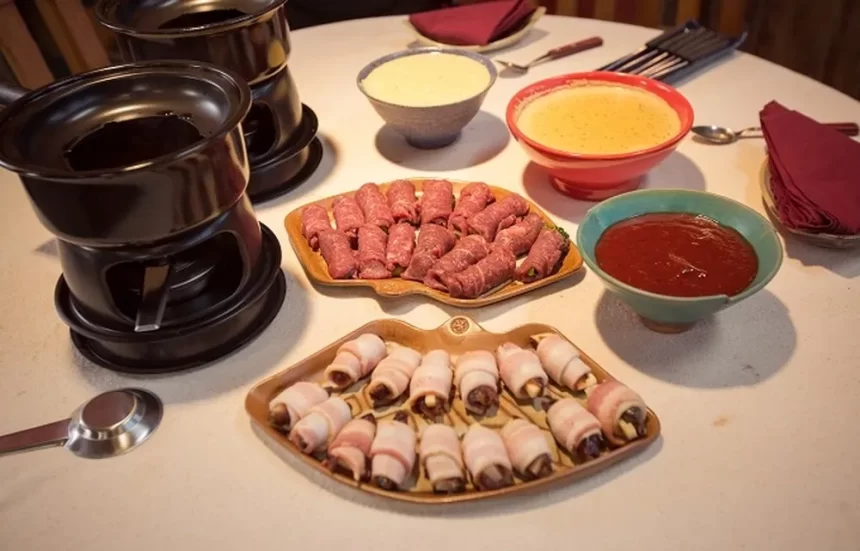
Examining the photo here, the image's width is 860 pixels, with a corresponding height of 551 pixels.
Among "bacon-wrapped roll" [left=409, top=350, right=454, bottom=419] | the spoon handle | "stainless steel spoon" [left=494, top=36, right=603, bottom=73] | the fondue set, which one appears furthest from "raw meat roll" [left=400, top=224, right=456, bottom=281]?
"stainless steel spoon" [left=494, top=36, right=603, bottom=73]

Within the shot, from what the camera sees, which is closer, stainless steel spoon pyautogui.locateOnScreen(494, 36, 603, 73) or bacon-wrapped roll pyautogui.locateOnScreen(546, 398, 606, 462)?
bacon-wrapped roll pyautogui.locateOnScreen(546, 398, 606, 462)

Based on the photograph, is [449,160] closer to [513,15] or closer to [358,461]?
[513,15]

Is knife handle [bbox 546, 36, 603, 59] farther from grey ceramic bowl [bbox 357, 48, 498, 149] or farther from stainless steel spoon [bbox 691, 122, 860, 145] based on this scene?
stainless steel spoon [bbox 691, 122, 860, 145]

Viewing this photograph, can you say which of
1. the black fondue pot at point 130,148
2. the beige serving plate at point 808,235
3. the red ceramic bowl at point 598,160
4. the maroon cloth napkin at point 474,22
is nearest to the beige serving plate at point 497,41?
the maroon cloth napkin at point 474,22

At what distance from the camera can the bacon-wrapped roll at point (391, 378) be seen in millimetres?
983

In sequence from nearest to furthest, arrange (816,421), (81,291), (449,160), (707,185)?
(816,421) < (81,291) < (707,185) < (449,160)

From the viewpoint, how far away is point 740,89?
5.50 ft

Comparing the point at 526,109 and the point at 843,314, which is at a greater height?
the point at 526,109

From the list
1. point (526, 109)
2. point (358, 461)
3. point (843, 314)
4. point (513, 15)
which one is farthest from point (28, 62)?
point (843, 314)

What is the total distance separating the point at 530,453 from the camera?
867 millimetres

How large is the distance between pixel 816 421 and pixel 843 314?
238 mm

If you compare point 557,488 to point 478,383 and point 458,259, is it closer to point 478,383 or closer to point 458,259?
point 478,383

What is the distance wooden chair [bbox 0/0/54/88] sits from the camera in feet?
7.30

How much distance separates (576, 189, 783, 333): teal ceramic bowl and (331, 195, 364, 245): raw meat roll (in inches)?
17.1
